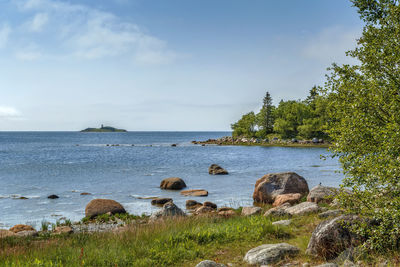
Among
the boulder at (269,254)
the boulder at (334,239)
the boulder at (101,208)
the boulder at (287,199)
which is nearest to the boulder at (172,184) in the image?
the boulder at (101,208)

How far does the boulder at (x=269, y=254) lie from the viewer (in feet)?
23.8

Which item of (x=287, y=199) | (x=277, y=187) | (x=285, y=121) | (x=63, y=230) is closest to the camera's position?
(x=63, y=230)

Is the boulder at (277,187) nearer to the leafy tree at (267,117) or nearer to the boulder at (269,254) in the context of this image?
the boulder at (269,254)

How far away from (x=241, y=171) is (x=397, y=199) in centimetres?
3241

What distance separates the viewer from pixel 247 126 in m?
124

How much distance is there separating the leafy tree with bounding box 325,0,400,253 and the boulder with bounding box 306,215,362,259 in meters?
0.30

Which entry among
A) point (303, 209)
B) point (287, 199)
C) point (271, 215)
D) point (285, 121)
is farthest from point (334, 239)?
point (285, 121)

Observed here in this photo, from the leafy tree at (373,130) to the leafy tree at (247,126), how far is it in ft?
364

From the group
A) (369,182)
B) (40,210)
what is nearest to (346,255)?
(369,182)

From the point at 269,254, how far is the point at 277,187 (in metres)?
13.3

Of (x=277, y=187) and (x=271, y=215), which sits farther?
(x=277, y=187)

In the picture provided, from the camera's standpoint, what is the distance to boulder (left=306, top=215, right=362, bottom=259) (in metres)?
7.05

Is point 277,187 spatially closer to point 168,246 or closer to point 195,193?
point 195,193

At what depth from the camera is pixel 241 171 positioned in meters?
38.2
